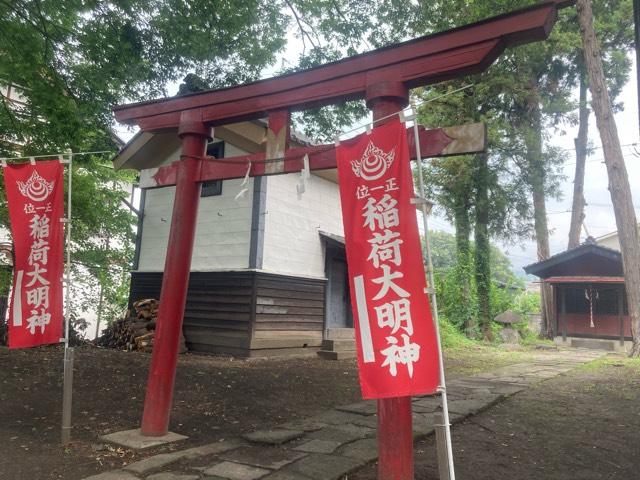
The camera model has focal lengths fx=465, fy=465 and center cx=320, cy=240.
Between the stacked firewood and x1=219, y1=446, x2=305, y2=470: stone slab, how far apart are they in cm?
692

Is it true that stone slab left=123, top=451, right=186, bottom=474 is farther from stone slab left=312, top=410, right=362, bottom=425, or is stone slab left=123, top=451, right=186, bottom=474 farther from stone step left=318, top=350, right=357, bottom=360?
stone step left=318, top=350, right=357, bottom=360

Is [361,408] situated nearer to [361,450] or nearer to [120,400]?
[361,450]

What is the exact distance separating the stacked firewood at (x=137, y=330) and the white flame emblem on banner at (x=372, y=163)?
27.7ft

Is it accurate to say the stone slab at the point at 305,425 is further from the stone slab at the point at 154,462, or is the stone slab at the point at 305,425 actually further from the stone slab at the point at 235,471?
the stone slab at the point at 154,462

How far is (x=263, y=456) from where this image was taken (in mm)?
4285

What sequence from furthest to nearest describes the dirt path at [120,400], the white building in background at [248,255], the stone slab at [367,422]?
1. the white building in background at [248,255]
2. the stone slab at [367,422]
3. the dirt path at [120,400]

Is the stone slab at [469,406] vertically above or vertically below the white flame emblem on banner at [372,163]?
below

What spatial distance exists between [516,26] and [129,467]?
4934 millimetres

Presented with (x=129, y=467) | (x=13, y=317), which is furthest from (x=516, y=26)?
(x=13, y=317)

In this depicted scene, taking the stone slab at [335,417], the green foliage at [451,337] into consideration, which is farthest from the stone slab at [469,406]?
the green foliage at [451,337]

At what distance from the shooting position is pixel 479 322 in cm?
1916

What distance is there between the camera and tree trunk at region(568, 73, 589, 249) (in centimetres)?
2211

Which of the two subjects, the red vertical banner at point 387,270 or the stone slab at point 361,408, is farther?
the stone slab at point 361,408

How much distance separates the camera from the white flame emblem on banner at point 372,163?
3645 millimetres
